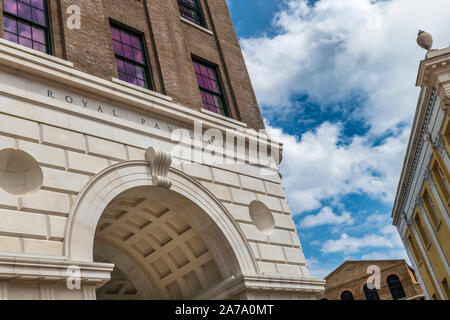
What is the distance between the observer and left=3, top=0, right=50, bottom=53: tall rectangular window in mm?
10984

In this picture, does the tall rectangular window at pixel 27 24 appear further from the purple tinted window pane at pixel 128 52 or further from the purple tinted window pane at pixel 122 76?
the purple tinted window pane at pixel 128 52

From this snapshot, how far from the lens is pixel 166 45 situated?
1491 centimetres

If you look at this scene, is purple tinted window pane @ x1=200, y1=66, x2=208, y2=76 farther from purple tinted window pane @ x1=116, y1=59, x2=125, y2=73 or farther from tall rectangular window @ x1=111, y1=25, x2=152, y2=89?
purple tinted window pane @ x1=116, y1=59, x2=125, y2=73

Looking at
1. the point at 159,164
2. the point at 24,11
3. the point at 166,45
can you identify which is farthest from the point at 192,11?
the point at 159,164

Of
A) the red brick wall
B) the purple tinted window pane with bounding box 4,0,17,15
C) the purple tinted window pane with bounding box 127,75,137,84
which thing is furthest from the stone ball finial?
the purple tinted window pane with bounding box 4,0,17,15

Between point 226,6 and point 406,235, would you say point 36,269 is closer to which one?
point 226,6

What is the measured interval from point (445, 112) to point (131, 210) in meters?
14.7

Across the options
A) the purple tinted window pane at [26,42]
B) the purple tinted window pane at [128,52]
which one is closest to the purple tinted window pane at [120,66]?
the purple tinted window pane at [128,52]

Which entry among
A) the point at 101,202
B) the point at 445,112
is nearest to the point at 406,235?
the point at 445,112

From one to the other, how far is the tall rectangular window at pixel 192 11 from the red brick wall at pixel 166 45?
0.81ft

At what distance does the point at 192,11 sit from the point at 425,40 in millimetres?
11180

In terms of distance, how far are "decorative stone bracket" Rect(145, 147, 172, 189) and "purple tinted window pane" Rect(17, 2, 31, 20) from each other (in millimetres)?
4599

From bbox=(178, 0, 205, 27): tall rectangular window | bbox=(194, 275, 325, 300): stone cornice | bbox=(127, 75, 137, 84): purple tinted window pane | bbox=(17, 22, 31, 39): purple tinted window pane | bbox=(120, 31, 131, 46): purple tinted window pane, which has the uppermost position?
bbox=(178, 0, 205, 27): tall rectangular window

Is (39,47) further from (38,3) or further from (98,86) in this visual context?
(98,86)
